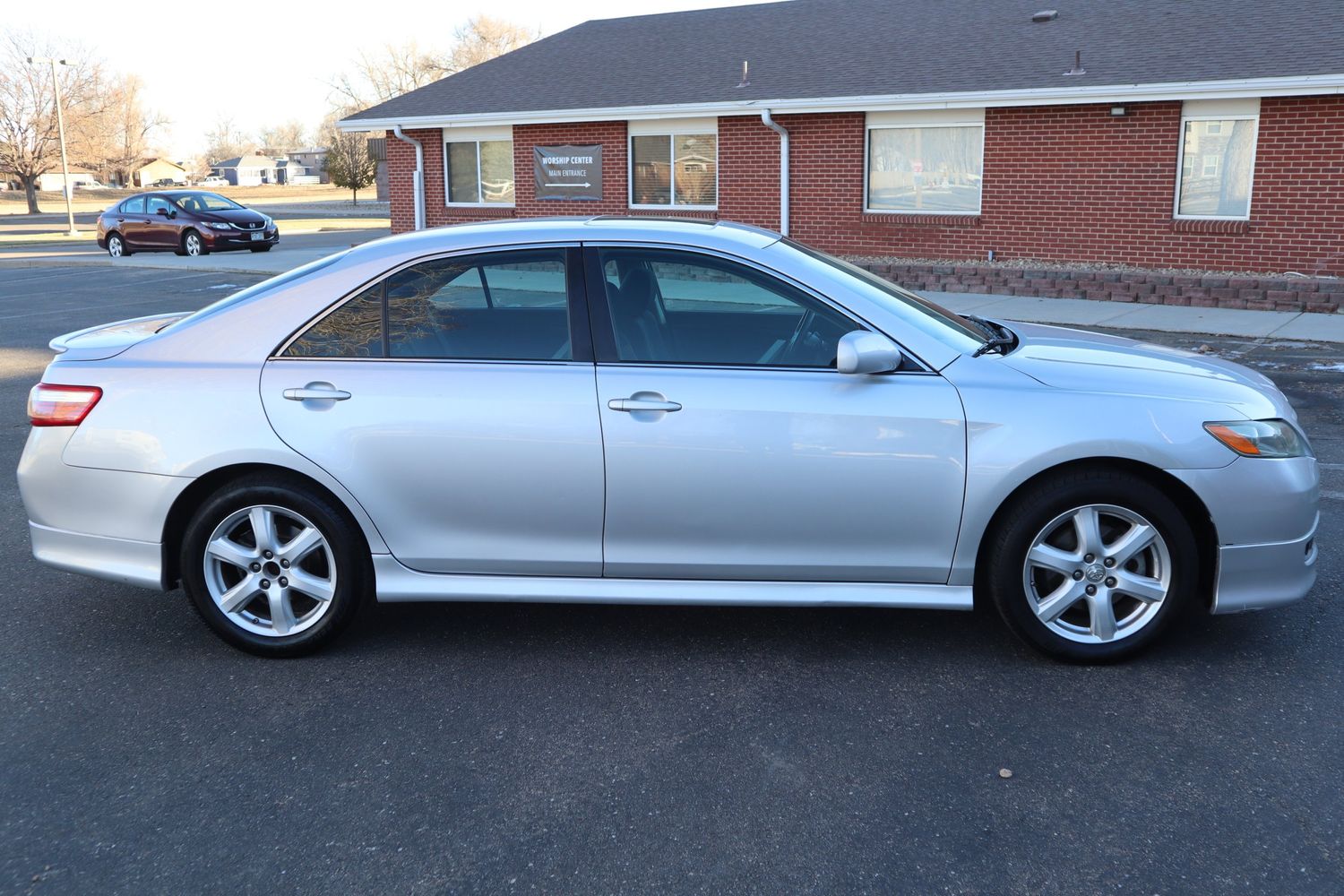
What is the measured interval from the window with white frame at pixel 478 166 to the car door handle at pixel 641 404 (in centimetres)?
1867

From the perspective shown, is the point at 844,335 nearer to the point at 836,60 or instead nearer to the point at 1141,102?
the point at 1141,102

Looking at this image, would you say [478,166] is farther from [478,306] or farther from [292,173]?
[292,173]

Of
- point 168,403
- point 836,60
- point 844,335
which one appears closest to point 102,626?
point 168,403

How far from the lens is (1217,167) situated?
50.9 ft

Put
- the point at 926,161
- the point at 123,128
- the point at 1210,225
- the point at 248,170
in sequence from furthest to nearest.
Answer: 1. the point at 248,170
2. the point at 123,128
3. the point at 926,161
4. the point at 1210,225

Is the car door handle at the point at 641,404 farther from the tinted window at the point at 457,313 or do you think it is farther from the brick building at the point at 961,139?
the brick building at the point at 961,139

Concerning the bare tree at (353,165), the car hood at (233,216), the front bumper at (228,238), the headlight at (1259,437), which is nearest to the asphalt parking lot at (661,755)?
the headlight at (1259,437)

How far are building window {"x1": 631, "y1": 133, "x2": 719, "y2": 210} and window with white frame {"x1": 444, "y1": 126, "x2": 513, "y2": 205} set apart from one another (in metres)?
2.79

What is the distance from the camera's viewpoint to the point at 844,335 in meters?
4.13

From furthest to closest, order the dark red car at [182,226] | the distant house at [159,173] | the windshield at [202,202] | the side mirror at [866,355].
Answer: the distant house at [159,173], the windshield at [202,202], the dark red car at [182,226], the side mirror at [866,355]

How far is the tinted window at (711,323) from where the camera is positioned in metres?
4.23

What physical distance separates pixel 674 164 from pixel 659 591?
55.5 feet

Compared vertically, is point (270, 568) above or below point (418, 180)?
below

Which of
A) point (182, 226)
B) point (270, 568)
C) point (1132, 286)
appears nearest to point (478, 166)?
point (182, 226)
